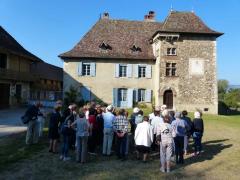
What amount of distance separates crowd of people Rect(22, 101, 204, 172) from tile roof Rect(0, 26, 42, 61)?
17.6 m

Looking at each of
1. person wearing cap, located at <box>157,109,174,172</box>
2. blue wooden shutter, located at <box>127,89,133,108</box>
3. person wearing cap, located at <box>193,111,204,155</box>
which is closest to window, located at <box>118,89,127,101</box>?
blue wooden shutter, located at <box>127,89,133,108</box>

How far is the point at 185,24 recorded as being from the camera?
102ft

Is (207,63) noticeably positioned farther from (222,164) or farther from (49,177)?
(49,177)

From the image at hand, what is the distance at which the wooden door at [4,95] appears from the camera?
28.3 meters

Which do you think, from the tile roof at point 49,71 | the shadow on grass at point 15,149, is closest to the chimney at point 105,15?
the tile roof at point 49,71

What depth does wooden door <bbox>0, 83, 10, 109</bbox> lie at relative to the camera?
28.3m

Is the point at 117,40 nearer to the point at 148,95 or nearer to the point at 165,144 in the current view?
the point at 148,95

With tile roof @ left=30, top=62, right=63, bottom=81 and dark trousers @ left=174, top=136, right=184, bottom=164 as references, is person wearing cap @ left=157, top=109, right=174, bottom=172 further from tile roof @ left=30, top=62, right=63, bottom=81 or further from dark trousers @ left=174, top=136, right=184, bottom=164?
tile roof @ left=30, top=62, right=63, bottom=81

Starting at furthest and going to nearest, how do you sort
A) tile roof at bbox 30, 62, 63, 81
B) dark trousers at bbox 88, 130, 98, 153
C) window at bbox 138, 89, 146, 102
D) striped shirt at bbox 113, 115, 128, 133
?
tile roof at bbox 30, 62, 63, 81, window at bbox 138, 89, 146, 102, dark trousers at bbox 88, 130, 98, 153, striped shirt at bbox 113, 115, 128, 133

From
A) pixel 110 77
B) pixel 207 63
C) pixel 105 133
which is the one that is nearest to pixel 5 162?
pixel 105 133

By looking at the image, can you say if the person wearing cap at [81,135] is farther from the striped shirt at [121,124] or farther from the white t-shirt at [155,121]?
the white t-shirt at [155,121]

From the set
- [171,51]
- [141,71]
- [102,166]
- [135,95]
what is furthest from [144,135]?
[141,71]

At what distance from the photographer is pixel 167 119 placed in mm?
9469

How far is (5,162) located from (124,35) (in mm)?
25492
